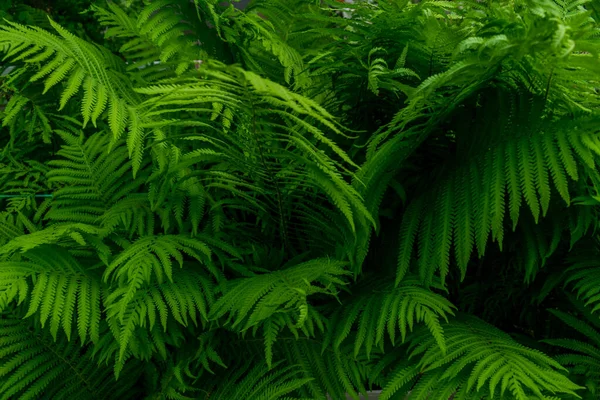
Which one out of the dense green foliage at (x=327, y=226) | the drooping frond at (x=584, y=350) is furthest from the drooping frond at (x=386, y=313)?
the drooping frond at (x=584, y=350)

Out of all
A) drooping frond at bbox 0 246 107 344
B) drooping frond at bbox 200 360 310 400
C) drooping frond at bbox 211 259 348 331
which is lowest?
drooping frond at bbox 200 360 310 400

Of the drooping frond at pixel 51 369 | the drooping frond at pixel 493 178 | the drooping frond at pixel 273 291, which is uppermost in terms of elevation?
the drooping frond at pixel 493 178

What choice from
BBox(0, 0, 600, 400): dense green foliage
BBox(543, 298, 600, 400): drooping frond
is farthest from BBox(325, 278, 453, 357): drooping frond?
BBox(543, 298, 600, 400): drooping frond

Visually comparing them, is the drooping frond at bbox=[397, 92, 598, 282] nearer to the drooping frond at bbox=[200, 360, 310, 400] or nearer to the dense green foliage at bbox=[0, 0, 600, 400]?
the dense green foliage at bbox=[0, 0, 600, 400]

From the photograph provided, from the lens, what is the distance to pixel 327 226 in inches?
40.5

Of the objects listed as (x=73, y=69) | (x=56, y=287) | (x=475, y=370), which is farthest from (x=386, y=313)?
(x=73, y=69)

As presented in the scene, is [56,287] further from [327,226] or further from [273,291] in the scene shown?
[327,226]

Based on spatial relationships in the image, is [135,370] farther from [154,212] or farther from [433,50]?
[433,50]

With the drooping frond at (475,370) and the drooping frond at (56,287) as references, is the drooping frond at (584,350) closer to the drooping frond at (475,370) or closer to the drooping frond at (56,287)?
the drooping frond at (475,370)

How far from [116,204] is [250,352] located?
392 millimetres

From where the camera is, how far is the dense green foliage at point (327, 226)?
85 cm

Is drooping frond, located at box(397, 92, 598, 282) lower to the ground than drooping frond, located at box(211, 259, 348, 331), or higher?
higher

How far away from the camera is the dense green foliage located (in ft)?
2.78

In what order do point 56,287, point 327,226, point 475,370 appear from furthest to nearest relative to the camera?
1. point 327,226
2. point 56,287
3. point 475,370
